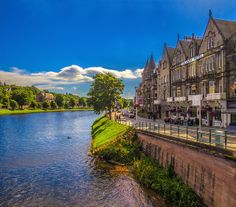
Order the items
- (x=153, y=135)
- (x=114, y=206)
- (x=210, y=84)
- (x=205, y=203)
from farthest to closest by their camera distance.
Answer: (x=210, y=84) < (x=153, y=135) < (x=114, y=206) < (x=205, y=203)

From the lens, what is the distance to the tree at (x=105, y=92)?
62.1 meters

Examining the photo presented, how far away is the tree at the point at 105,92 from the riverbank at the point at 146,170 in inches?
1095

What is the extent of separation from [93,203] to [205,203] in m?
7.94

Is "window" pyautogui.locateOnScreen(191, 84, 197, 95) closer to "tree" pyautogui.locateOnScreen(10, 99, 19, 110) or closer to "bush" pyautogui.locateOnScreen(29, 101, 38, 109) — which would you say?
"tree" pyautogui.locateOnScreen(10, 99, 19, 110)

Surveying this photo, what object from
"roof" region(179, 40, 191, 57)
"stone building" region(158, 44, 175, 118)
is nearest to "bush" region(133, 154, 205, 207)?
"roof" region(179, 40, 191, 57)

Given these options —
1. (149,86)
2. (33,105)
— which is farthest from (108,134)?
(33,105)

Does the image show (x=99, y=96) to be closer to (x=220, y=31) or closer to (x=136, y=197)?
(x=220, y=31)

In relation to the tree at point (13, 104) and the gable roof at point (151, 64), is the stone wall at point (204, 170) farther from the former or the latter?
the tree at point (13, 104)

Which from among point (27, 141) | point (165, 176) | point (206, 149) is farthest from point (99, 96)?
point (206, 149)

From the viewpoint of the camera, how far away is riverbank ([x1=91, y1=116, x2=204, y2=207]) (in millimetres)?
17484

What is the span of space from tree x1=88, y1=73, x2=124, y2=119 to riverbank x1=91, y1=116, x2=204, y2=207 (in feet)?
91.2

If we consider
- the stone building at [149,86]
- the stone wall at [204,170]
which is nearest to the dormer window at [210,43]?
the stone wall at [204,170]

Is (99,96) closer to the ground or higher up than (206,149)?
higher up

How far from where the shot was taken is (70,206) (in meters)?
18.0
